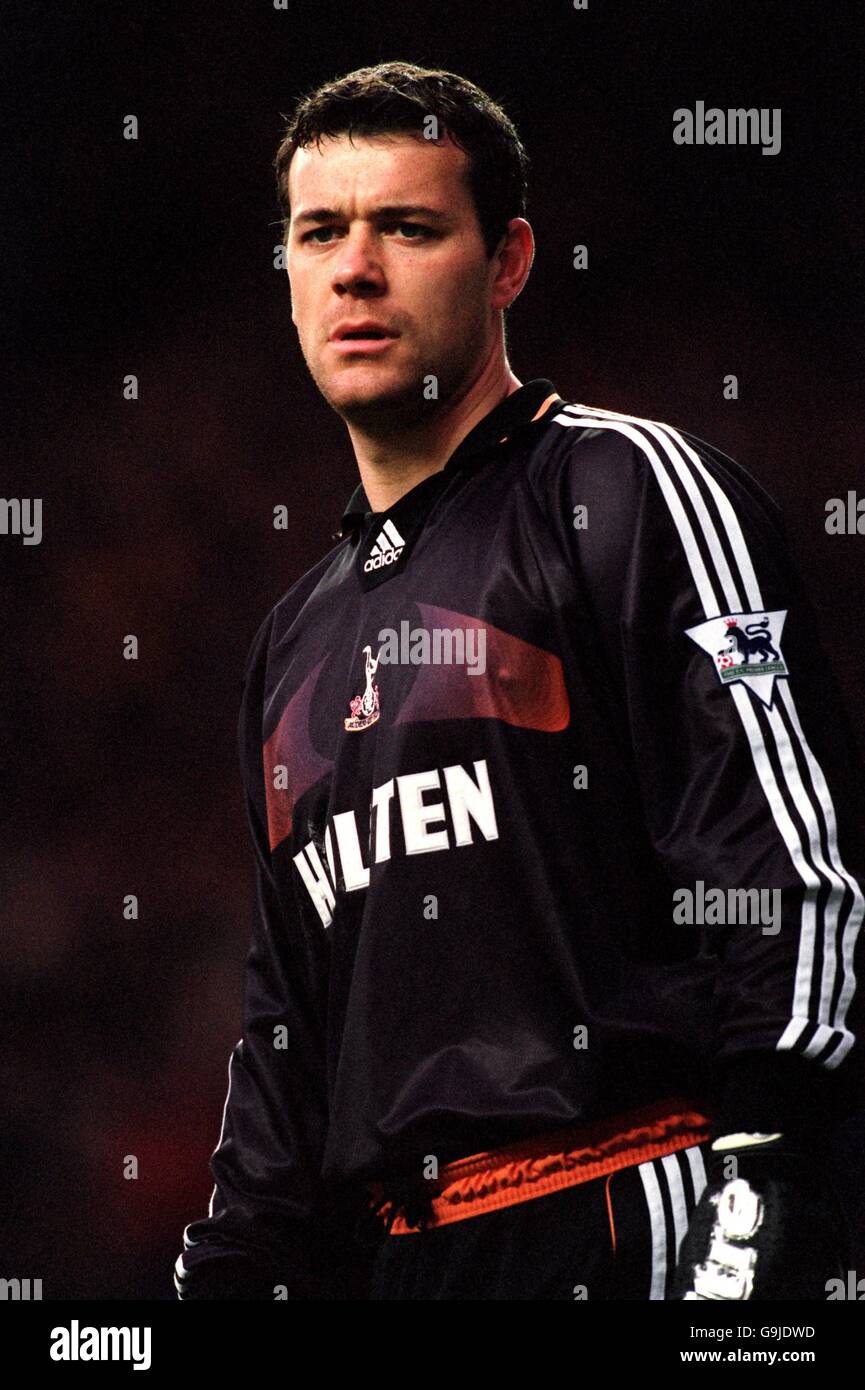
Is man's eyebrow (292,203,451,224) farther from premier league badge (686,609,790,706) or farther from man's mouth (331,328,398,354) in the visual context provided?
premier league badge (686,609,790,706)

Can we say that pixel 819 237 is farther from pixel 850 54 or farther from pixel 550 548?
pixel 550 548

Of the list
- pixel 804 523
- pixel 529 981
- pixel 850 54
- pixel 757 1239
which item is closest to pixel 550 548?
pixel 529 981

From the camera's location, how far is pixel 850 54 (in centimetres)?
355

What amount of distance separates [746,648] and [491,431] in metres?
0.47

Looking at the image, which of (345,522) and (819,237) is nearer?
(345,522)

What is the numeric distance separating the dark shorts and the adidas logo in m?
0.71

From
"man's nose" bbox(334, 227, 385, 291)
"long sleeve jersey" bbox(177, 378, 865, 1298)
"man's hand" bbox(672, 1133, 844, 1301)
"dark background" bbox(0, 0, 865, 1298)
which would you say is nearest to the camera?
"man's hand" bbox(672, 1133, 844, 1301)

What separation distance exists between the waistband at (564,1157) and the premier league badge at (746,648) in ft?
1.25

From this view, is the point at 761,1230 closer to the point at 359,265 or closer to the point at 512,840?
the point at 512,840

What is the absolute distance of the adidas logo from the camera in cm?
198

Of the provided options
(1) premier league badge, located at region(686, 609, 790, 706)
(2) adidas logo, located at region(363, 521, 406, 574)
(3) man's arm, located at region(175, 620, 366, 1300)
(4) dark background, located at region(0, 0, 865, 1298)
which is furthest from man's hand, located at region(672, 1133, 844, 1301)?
(4) dark background, located at region(0, 0, 865, 1298)

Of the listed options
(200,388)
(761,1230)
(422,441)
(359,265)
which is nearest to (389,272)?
(359,265)

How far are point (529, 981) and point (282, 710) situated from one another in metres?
0.55
